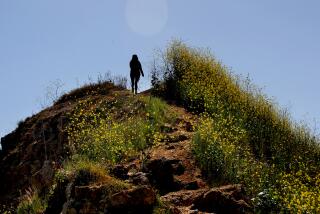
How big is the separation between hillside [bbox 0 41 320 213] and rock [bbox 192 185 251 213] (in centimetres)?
2

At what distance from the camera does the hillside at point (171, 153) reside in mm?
9594

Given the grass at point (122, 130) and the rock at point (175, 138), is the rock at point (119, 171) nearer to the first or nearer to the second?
the grass at point (122, 130)

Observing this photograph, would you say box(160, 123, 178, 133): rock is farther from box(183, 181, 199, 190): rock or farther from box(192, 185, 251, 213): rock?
box(192, 185, 251, 213): rock

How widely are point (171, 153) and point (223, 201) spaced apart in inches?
112

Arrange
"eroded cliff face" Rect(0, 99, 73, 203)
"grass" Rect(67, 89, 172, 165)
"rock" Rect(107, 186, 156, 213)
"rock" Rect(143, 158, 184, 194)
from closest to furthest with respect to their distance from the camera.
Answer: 1. "rock" Rect(107, 186, 156, 213)
2. "rock" Rect(143, 158, 184, 194)
3. "grass" Rect(67, 89, 172, 165)
4. "eroded cliff face" Rect(0, 99, 73, 203)

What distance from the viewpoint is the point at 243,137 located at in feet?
44.3

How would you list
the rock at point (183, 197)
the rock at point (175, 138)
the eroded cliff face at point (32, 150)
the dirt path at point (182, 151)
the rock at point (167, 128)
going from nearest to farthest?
the rock at point (183, 197) < the dirt path at point (182, 151) < the rock at point (175, 138) < the rock at point (167, 128) < the eroded cliff face at point (32, 150)

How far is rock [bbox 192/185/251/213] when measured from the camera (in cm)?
945

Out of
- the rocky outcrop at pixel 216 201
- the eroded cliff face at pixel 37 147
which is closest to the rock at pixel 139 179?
the rocky outcrop at pixel 216 201

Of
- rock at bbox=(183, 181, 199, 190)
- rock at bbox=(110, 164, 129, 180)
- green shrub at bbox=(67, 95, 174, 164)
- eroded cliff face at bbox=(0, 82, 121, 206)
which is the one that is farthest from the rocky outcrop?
eroded cliff face at bbox=(0, 82, 121, 206)

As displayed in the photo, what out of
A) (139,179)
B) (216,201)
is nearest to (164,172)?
(139,179)

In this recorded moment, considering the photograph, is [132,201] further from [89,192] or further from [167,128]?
[167,128]

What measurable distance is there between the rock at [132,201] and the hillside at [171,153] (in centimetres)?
2

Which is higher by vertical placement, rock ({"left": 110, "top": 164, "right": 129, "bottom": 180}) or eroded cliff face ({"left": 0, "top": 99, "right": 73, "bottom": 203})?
eroded cliff face ({"left": 0, "top": 99, "right": 73, "bottom": 203})
